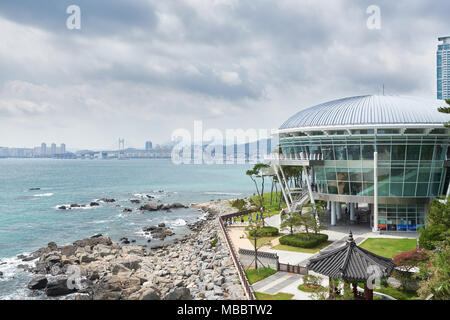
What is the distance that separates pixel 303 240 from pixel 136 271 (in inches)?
711

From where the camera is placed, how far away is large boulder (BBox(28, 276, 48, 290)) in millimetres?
34156

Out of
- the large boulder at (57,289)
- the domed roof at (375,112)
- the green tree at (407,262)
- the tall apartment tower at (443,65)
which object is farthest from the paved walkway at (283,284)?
the tall apartment tower at (443,65)

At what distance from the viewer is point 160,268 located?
37.9 metres

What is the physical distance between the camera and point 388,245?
34719 mm

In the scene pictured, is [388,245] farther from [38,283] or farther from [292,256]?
[38,283]

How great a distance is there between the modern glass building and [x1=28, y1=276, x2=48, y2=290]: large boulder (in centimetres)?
3248

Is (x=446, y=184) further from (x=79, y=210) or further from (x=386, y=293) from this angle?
(x=79, y=210)

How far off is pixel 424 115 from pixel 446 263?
2619cm

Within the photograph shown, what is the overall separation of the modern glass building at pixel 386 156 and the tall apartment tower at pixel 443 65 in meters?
142

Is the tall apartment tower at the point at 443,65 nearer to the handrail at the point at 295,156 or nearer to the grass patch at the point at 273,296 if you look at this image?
the handrail at the point at 295,156

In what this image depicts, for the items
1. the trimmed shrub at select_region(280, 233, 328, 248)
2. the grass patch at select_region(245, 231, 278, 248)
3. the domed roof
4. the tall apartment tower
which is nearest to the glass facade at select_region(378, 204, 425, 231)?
the trimmed shrub at select_region(280, 233, 328, 248)

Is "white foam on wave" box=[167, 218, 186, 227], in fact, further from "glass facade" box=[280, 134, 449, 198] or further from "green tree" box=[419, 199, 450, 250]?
"green tree" box=[419, 199, 450, 250]

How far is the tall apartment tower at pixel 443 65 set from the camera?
160250 millimetres
